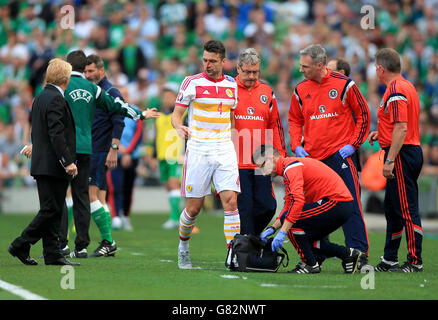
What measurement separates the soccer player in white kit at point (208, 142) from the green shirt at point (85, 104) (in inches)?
40.9

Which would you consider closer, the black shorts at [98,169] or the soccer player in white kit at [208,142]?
the soccer player in white kit at [208,142]

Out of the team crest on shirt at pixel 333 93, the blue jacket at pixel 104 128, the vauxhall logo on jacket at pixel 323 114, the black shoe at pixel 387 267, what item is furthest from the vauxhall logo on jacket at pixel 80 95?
the black shoe at pixel 387 267

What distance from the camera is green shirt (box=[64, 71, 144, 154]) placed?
985cm

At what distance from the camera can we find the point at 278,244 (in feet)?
27.8

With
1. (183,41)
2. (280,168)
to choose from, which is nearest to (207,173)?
(280,168)

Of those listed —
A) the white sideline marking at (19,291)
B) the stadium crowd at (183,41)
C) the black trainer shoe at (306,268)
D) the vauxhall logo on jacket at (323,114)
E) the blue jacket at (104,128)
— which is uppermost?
the stadium crowd at (183,41)

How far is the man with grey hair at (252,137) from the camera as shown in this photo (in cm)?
968

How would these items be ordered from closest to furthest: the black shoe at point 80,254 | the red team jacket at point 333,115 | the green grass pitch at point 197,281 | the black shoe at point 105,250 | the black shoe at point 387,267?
the green grass pitch at point 197,281 < the black shoe at point 387,267 < the red team jacket at point 333,115 < the black shoe at point 80,254 < the black shoe at point 105,250

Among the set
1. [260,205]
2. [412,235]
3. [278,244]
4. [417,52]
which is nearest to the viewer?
[278,244]

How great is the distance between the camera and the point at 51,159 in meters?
8.83

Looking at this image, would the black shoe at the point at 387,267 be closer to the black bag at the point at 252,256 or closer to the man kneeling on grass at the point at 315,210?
the man kneeling on grass at the point at 315,210
